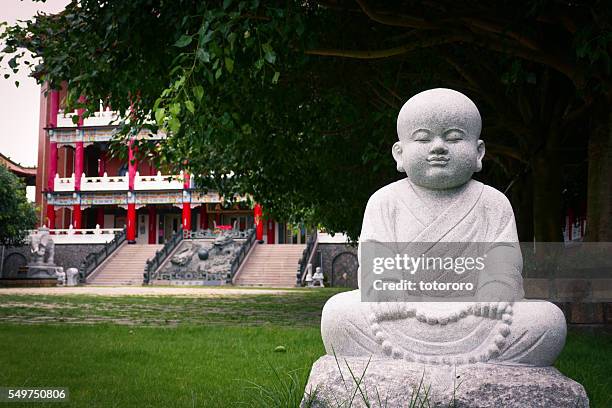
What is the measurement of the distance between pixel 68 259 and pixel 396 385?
3231cm

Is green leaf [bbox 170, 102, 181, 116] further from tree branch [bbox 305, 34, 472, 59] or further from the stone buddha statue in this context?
tree branch [bbox 305, 34, 472, 59]

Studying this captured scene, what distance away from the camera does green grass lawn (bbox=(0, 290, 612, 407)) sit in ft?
16.6

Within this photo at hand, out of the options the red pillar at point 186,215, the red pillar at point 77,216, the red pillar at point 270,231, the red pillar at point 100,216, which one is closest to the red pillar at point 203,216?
the red pillar at point 186,215

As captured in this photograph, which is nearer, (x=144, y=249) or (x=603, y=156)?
(x=603, y=156)

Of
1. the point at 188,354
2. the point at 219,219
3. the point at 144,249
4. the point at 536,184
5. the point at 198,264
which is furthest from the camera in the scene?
the point at 219,219

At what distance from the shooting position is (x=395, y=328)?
402 centimetres

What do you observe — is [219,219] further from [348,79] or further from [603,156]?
[603,156]

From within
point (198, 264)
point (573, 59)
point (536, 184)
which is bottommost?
point (198, 264)

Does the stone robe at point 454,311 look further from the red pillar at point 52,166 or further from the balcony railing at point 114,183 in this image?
the red pillar at point 52,166

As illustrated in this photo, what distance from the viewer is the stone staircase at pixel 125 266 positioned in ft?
97.7

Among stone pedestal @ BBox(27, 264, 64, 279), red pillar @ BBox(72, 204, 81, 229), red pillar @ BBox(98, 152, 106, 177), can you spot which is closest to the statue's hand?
stone pedestal @ BBox(27, 264, 64, 279)

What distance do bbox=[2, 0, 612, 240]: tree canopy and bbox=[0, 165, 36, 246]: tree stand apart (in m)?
17.3

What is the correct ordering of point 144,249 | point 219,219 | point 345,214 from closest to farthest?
point 345,214 < point 144,249 < point 219,219

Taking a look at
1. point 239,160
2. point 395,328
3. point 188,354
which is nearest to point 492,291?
point 395,328
